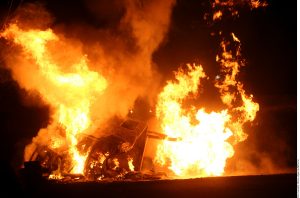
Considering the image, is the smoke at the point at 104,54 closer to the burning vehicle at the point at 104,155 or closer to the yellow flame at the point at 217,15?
the burning vehicle at the point at 104,155

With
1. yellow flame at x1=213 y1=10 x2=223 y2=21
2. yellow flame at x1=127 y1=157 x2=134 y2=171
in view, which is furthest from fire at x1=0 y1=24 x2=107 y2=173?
yellow flame at x1=213 y1=10 x2=223 y2=21

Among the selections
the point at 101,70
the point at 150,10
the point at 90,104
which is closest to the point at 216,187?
the point at 90,104

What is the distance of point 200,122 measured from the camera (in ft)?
44.8

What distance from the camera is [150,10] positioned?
541 inches

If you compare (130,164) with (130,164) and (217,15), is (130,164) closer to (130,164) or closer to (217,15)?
(130,164)

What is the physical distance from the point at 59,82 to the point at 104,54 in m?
2.64

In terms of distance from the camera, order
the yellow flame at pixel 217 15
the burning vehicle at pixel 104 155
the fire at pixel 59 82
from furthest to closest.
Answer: the yellow flame at pixel 217 15 → the fire at pixel 59 82 → the burning vehicle at pixel 104 155

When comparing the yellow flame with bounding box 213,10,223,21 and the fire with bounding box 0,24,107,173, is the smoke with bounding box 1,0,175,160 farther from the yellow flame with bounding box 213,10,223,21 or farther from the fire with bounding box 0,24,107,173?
the yellow flame with bounding box 213,10,223,21

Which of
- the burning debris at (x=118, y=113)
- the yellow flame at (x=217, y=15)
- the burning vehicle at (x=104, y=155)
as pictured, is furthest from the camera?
the yellow flame at (x=217, y=15)

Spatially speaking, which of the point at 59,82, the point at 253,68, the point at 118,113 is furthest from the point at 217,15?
the point at 59,82

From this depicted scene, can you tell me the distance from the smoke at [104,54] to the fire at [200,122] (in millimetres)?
1458

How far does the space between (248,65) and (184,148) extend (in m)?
7.36

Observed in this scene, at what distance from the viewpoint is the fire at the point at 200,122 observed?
12.4 m

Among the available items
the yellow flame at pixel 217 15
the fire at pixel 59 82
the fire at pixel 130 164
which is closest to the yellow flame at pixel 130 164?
the fire at pixel 130 164
